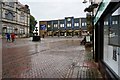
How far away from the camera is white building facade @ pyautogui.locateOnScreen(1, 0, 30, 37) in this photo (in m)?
44.5

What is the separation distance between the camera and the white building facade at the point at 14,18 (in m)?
44.5

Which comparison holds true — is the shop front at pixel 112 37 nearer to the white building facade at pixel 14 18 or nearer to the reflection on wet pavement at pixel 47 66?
the reflection on wet pavement at pixel 47 66

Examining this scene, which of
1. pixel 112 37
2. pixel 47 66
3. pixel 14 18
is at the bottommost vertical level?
pixel 47 66

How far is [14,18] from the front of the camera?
49.4 metres

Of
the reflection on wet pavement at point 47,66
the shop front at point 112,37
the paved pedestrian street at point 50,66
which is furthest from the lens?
the reflection on wet pavement at point 47,66

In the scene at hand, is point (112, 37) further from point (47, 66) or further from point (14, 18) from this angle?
point (14, 18)

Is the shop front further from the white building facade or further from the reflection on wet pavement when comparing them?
the white building facade

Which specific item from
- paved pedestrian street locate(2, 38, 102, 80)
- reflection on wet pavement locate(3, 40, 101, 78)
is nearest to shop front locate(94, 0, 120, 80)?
paved pedestrian street locate(2, 38, 102, 80)

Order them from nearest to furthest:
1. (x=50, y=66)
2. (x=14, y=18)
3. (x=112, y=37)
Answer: (x=112, y=37), (x=50, y=66), (x=14, y=18)

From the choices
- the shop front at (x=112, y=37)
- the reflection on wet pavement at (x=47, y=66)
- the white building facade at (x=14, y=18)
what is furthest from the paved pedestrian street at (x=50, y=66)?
the white building facade at (x=14, y=18)

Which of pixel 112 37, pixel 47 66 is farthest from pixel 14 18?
pixel 112 37

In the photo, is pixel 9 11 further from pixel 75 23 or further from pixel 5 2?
pixel 75 23

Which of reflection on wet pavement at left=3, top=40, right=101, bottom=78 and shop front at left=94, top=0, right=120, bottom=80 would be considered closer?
shop front at left=94, top=0, right=120, bottom=80

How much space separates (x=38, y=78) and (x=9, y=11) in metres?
44.4
